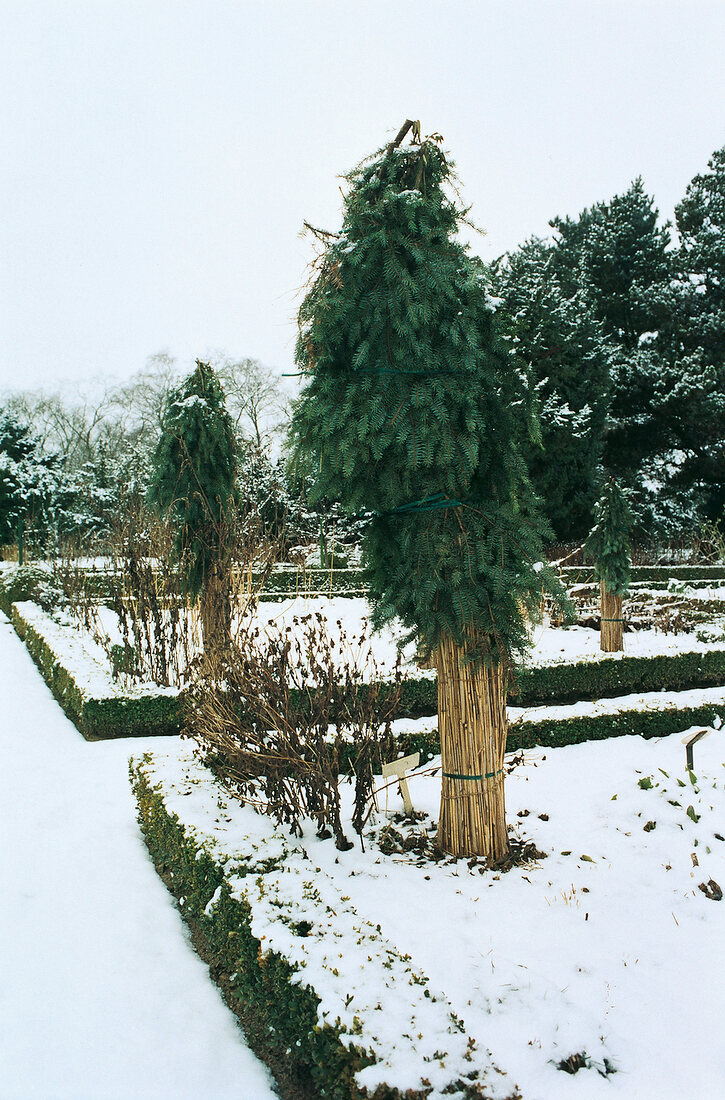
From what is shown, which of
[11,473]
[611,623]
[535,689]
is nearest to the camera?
[535,689]

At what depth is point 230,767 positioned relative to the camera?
10.6 feet

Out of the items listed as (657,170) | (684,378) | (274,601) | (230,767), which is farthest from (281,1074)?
(657,170)

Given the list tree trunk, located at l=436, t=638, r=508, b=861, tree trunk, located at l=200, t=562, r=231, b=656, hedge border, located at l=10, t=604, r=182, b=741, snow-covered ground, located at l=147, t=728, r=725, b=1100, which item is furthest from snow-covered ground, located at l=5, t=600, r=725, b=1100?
tree trunk, located at l=200, t=562, r=231, b=656

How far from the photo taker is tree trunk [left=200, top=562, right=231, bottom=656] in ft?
17.4

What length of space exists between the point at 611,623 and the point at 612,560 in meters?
0.65

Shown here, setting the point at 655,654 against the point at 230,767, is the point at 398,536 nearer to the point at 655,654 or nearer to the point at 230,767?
the point at 230,767

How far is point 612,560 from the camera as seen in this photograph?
7.50 m

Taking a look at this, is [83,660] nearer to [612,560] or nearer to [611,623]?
[611,623]

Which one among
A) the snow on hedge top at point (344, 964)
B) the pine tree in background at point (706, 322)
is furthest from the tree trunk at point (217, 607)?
the pine tree in background at point (706, 322)

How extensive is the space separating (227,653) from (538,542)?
174cm

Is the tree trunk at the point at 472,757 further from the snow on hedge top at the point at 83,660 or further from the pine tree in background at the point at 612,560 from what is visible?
the pine tree in background at the point at 612,560

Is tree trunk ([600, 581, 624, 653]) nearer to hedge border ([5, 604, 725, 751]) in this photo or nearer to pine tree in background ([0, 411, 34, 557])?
hedge border ([5, 604, 725, 751])

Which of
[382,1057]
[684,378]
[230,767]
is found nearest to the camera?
[382,1057]

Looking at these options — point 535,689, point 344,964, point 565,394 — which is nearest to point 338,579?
point 535,689
